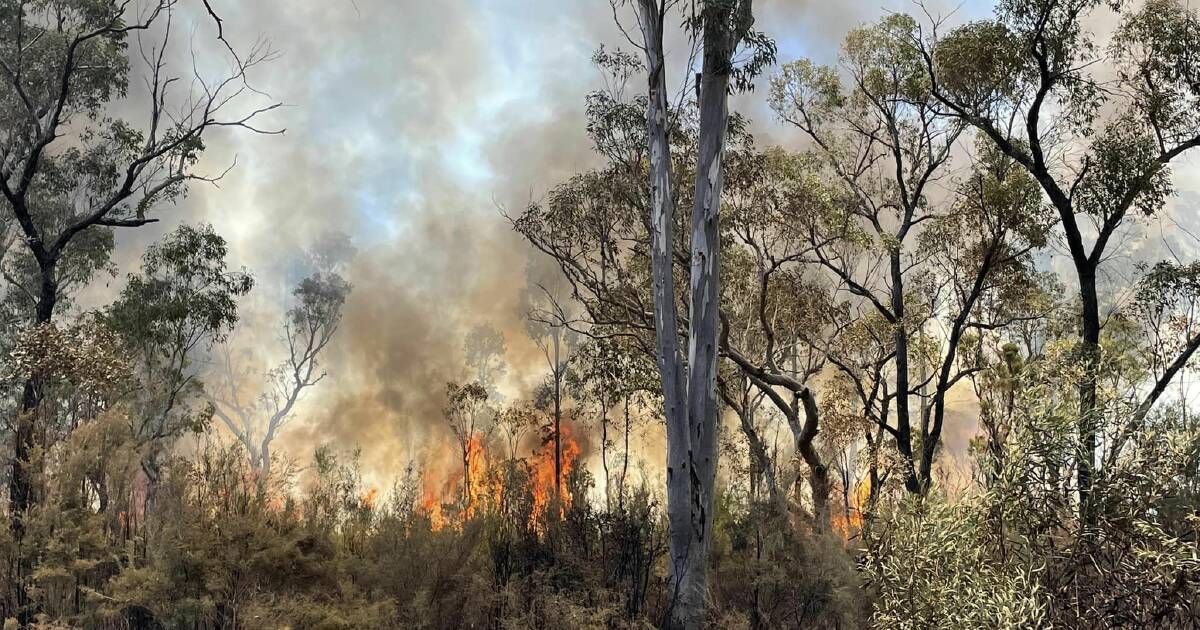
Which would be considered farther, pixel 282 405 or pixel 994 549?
pixel 282 405

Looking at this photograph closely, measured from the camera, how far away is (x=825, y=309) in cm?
1434

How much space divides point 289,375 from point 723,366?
56.1 ft

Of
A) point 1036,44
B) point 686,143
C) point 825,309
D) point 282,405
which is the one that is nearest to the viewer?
point 1036,44

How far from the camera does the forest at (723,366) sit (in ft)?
11.6

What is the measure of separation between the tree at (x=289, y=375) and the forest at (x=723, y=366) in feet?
19.3

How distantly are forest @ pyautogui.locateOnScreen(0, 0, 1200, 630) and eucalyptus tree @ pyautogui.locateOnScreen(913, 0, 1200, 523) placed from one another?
1.7 inches

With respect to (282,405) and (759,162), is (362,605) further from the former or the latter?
(282,405)

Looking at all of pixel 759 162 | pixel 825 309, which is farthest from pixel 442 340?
pixel 759 162

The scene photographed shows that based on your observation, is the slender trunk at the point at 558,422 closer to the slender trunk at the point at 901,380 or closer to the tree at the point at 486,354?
the tree at the point at 486,354

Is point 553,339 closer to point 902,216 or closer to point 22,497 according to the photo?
point 902,216

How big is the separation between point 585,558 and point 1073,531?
15.4ft

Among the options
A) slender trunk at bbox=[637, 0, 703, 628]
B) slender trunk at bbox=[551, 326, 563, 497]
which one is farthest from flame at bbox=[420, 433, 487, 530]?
slender trunk at bbox=[637, 0, 703, 628]

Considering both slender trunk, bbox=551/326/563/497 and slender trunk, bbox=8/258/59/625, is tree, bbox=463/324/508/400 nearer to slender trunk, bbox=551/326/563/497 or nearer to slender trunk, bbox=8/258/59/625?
slender trunk, bbox=551/326/563/497

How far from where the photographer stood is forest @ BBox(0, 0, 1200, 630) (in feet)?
11.6
